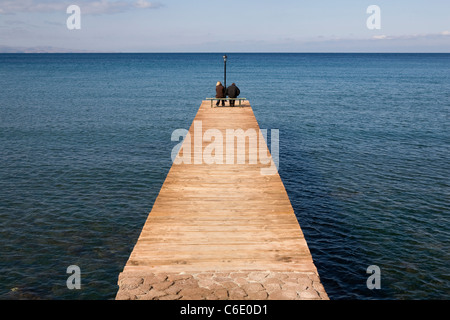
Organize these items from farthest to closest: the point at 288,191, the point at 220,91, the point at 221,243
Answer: the point at 220,91
the point at 288,191
the point at 221,243

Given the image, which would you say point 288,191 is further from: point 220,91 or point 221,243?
point 220,91

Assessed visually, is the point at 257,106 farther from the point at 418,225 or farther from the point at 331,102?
the point at 418,225

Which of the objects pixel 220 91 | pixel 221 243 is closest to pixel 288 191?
pixel 221 243

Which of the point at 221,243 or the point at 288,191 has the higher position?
the point at 221,243

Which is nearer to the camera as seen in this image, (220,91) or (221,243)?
(221,243)

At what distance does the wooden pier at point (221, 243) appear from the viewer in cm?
720

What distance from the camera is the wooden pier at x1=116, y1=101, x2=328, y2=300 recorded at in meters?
7.20

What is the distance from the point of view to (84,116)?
37.4 meters

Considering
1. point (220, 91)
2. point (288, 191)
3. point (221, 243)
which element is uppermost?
point (220, 91)

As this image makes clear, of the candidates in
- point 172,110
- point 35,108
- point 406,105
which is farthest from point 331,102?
point 35,108

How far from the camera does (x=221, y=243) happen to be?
879cm

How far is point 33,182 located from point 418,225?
17608 millimetres

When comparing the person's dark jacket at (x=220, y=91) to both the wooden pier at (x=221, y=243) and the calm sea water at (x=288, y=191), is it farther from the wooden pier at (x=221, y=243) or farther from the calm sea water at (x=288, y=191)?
the wooden pier at (x=221, y=243)

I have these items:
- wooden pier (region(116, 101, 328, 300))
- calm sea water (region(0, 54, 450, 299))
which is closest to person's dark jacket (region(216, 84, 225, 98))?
calm sea water (region(0, 54, 450, 299))
